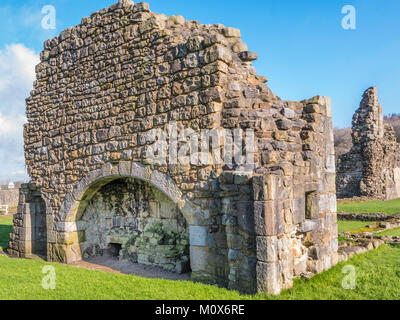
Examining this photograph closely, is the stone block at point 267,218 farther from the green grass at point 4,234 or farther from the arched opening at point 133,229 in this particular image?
the green grass at point 4,234

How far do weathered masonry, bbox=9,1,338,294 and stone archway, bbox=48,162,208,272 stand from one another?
0.03 meters

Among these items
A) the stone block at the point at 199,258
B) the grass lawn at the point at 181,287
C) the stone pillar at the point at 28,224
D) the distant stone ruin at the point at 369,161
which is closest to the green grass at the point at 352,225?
the grass lawn at the point at 181,287

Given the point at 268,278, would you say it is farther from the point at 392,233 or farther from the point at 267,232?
the point at 392,233

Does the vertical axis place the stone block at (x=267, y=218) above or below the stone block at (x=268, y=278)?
above

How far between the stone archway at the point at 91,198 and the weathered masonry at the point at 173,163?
3cm

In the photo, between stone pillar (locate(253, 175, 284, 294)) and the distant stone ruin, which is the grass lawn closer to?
stone pillar (locate(253, 175, 284, 294))

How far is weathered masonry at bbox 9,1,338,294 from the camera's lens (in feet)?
16.3

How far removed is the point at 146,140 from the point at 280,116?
2629 millimetres

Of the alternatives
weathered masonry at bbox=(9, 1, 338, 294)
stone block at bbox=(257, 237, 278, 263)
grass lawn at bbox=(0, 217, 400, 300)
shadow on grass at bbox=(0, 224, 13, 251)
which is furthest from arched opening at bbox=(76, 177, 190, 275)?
shadow on grass at bbox=(0, 224, 13, 251)

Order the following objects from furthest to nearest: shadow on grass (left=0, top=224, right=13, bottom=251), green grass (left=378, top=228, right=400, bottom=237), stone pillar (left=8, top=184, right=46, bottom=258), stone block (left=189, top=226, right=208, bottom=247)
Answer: shadow on grass (left=0, top=224, right=13, bottom=251) → stone pillar (left=8, top=184, right=46, bottom=258) → green grass (left=378, top=228, right=400, bottom=237) → stone block (left=189, top=226, right=208, bottom=247)

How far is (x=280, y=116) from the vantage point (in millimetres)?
5867

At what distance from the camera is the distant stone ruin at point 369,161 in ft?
60.1

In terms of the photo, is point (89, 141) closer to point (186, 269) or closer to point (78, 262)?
point (78, 262)
